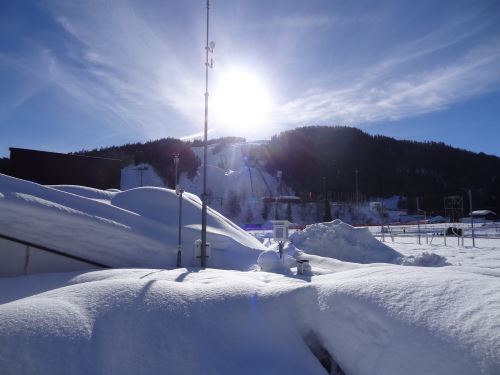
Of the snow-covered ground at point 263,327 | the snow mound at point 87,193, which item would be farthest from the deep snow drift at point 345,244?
the snow-covered ground at point 263,327

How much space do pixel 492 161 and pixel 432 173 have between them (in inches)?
870

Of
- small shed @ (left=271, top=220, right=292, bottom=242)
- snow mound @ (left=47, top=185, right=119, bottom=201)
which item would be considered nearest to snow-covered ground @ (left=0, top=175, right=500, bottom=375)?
small shed @ (left=271, top=220, right=292, bottom=242)

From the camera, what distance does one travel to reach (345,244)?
652 inches

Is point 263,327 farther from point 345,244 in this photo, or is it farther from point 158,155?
point 158,155

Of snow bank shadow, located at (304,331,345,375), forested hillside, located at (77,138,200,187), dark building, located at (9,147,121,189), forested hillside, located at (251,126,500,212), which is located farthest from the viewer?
forested hillside, located at (251,126,500,212)

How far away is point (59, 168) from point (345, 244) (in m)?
20.4

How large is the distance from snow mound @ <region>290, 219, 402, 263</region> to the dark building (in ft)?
54.5

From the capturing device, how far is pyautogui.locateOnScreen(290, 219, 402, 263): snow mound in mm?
15555

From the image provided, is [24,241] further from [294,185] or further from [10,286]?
[294,185]

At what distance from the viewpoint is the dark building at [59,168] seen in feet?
77.2

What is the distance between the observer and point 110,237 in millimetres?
9914

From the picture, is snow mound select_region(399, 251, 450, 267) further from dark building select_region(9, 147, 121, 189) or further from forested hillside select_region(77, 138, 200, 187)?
forested hillside select_region(77, 138, 200, 187)

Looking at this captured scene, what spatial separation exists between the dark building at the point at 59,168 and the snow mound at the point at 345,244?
16611mm

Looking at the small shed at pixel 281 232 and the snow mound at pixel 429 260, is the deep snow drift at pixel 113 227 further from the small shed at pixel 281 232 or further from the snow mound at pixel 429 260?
the snow mound at pixel 429 260
